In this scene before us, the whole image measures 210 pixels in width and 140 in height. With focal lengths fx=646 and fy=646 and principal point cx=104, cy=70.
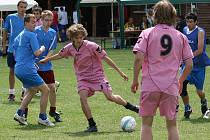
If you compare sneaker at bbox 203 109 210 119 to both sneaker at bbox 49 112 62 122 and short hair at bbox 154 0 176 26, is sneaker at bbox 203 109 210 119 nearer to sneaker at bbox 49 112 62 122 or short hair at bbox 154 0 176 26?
sneaker at bbox 49 112 62 122

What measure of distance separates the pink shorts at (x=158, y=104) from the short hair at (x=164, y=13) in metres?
0.80

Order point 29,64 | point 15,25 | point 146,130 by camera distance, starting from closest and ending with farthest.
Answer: point 146,130
point 29,64
point 15,25

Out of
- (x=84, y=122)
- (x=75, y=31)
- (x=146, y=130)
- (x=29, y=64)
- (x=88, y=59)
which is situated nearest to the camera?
(x=146, y=130)

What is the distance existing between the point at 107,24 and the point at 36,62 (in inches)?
1196

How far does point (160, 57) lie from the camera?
23.3 ft

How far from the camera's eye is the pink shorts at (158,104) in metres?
7.15

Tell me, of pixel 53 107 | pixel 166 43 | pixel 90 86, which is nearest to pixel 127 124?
pixel 90 86

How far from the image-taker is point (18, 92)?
15.2 meters

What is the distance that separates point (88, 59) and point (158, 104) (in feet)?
8.85

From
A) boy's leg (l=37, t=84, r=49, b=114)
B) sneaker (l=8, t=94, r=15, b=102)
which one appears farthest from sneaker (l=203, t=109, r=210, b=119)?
sneaker (l=8, t=94, r=15, b=102)

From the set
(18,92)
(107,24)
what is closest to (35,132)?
(18,92)

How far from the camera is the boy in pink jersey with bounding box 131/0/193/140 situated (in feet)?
→ 23.3

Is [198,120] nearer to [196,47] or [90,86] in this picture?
[196,47]

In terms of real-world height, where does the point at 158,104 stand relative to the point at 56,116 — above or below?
above
